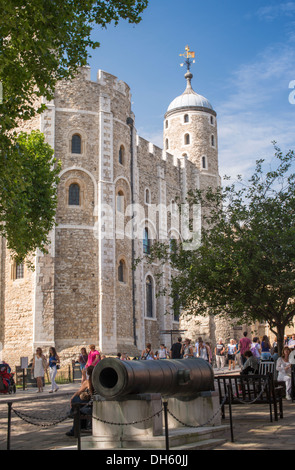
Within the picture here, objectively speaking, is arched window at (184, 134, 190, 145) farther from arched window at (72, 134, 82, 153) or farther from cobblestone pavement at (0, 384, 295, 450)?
cobblestone pavement at (0, 384, 295, 450)

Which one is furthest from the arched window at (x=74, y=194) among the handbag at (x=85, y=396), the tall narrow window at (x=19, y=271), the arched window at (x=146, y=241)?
the handbag at (x=85, y=396)

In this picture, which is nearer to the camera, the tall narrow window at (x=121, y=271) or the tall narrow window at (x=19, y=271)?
the tall narrow window at (x=19, y=271)

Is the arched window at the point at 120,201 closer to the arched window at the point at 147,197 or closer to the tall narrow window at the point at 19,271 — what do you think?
the arched window at the point at 147,197

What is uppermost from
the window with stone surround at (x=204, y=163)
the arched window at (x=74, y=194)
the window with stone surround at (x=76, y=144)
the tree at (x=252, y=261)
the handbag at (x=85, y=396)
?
the window with stone surround at (x=204, y=163)

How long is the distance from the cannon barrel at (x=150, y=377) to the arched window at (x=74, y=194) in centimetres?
1925

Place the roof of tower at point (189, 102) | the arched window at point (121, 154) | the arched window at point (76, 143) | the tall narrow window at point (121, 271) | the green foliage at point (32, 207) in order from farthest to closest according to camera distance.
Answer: the roof of tower at point (189, 102), the arched window at point (121, 154), the tall narrow window at point (121, 271), the arched window at point (76, 143), the green foliage at point (32, 207)

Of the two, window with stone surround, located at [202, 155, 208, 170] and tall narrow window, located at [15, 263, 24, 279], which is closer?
tall narrow window, located at [15, 263, 24, 279]

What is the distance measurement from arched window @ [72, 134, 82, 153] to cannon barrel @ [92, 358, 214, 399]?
20.3 meters

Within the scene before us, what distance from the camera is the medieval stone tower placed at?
2544cm

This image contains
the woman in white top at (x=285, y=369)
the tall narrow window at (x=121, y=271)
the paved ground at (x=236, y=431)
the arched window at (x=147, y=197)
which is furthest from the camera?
the arched window at (x=147, y=197)

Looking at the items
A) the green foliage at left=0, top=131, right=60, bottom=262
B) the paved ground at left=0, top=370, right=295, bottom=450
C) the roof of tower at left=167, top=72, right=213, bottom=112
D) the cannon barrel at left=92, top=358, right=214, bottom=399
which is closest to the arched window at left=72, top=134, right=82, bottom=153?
the green foliage at left=0, top=131, right=60, bottom=262

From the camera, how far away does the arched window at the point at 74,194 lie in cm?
2720

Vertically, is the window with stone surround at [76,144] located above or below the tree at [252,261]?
above
